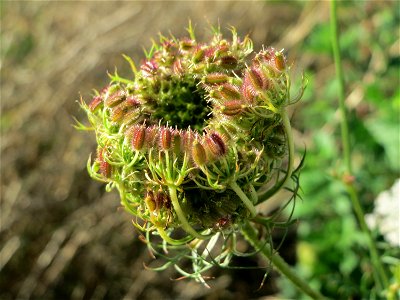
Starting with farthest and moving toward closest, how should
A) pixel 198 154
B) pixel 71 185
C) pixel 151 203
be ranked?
pixel 71 185 → pixel 151 203 → pixel 198 154

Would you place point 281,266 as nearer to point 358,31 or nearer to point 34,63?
point 358,31

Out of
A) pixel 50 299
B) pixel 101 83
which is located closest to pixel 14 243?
pixel 50 299

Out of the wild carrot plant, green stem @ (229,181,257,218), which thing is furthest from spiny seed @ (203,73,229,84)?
green stem @ (229,181,257,218)

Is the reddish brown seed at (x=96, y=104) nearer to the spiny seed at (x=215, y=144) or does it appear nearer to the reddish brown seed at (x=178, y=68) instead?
the reddish brown seed at (x=178, y=68)

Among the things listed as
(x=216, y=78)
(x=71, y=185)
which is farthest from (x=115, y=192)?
(x=216, y=78)

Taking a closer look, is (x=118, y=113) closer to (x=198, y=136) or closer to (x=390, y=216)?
(x=198, y=136)

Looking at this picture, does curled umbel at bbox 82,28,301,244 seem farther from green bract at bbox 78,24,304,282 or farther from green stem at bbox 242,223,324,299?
green stem at bbox 242,223,324,299
